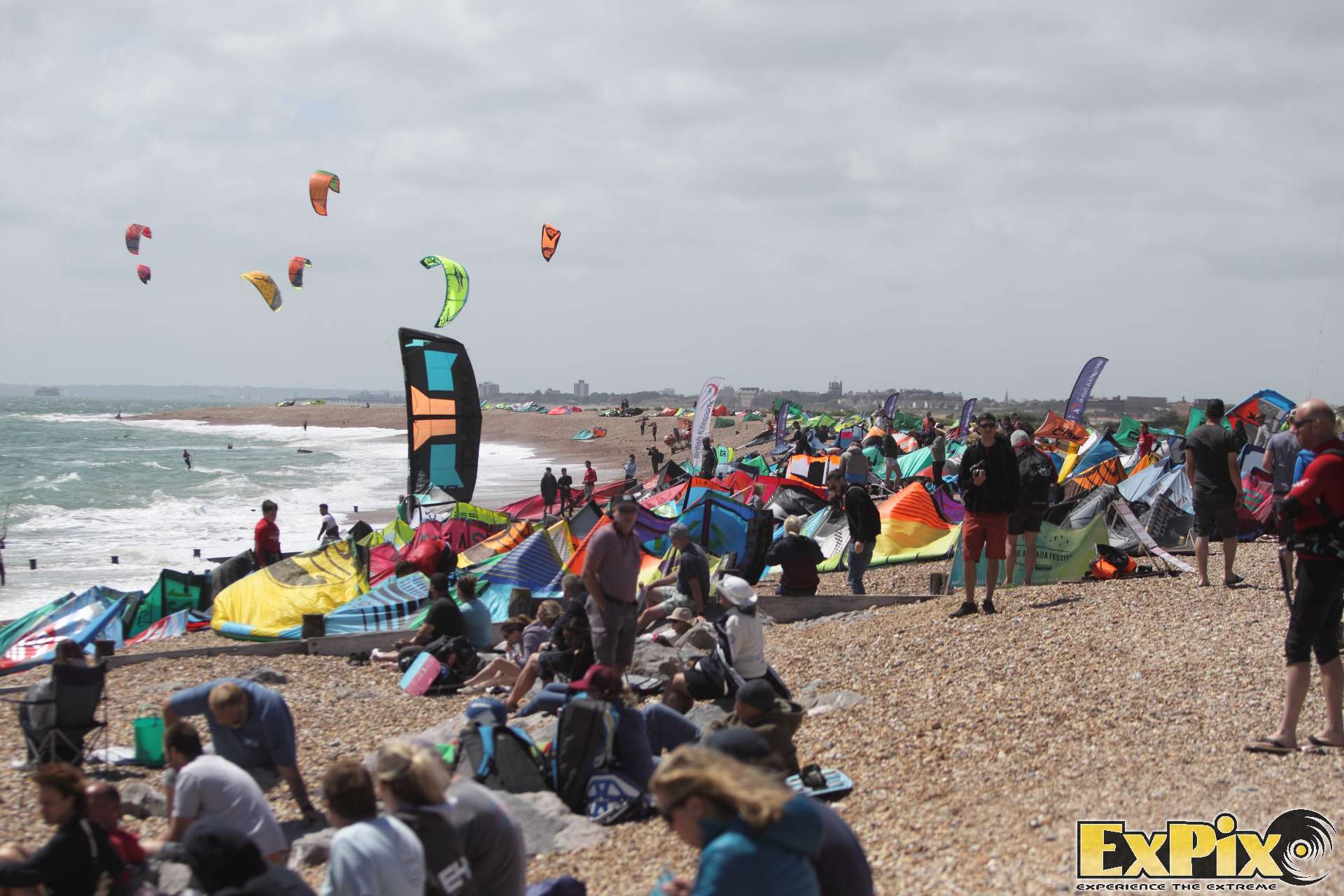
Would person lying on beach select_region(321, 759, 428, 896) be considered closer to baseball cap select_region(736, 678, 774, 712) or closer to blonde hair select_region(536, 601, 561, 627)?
baseball cap select_region(736, 678, 774, 712)

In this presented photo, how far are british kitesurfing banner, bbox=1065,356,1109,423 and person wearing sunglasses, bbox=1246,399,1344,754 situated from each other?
18.0 m

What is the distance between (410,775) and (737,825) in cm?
122

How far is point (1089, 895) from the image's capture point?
11.4ft

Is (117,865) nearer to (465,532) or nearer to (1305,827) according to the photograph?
(1305,827)

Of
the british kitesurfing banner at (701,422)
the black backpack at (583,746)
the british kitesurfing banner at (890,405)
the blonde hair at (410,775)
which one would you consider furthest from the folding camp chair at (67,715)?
the british kitesurfing banner at (890,405)

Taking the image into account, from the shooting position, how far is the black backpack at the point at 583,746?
4.96m

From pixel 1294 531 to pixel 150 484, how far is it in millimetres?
41472

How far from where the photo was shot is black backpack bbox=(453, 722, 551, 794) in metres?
5.15

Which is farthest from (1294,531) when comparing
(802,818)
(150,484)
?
(150,484)

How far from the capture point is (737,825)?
2.44 metres

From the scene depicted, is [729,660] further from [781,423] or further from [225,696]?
[781,423]

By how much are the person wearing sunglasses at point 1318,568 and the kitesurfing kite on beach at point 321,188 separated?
2233 centimetres

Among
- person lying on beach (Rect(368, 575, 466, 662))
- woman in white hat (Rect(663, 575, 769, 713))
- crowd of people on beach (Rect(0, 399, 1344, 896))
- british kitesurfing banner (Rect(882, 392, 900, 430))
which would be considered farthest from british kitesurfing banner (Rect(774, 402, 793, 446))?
woman in white hat (Rect(663, 575, 769, 713))

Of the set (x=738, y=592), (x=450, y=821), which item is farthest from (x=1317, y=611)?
(x=450, y=821)
